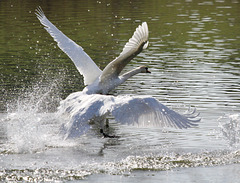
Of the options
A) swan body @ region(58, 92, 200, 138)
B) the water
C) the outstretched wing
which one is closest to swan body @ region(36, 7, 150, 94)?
the outstretched wing

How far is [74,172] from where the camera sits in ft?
32.6

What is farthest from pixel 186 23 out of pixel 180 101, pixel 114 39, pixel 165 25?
pixel 180 101

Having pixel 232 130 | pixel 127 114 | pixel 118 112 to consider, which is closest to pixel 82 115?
pixel 118 112

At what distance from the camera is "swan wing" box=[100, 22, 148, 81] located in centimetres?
1313

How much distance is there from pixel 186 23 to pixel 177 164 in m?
23.6

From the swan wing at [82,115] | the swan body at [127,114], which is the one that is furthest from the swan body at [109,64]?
the swan body at [127,114]

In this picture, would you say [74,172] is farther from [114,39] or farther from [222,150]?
[114,39]

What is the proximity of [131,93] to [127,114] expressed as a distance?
5149mm

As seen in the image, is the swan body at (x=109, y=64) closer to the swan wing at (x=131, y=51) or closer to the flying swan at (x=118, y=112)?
the swan wing at (x=131, y=51)

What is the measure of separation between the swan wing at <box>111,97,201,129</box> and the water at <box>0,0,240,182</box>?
0.57 m

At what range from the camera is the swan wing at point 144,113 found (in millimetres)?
10938

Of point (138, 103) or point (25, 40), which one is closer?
point (138, 103)

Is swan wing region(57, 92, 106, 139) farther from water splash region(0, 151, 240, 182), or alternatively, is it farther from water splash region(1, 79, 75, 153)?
water splash region(0, 151, 240, 182)

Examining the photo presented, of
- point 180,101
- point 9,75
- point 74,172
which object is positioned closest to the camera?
point 74,172
